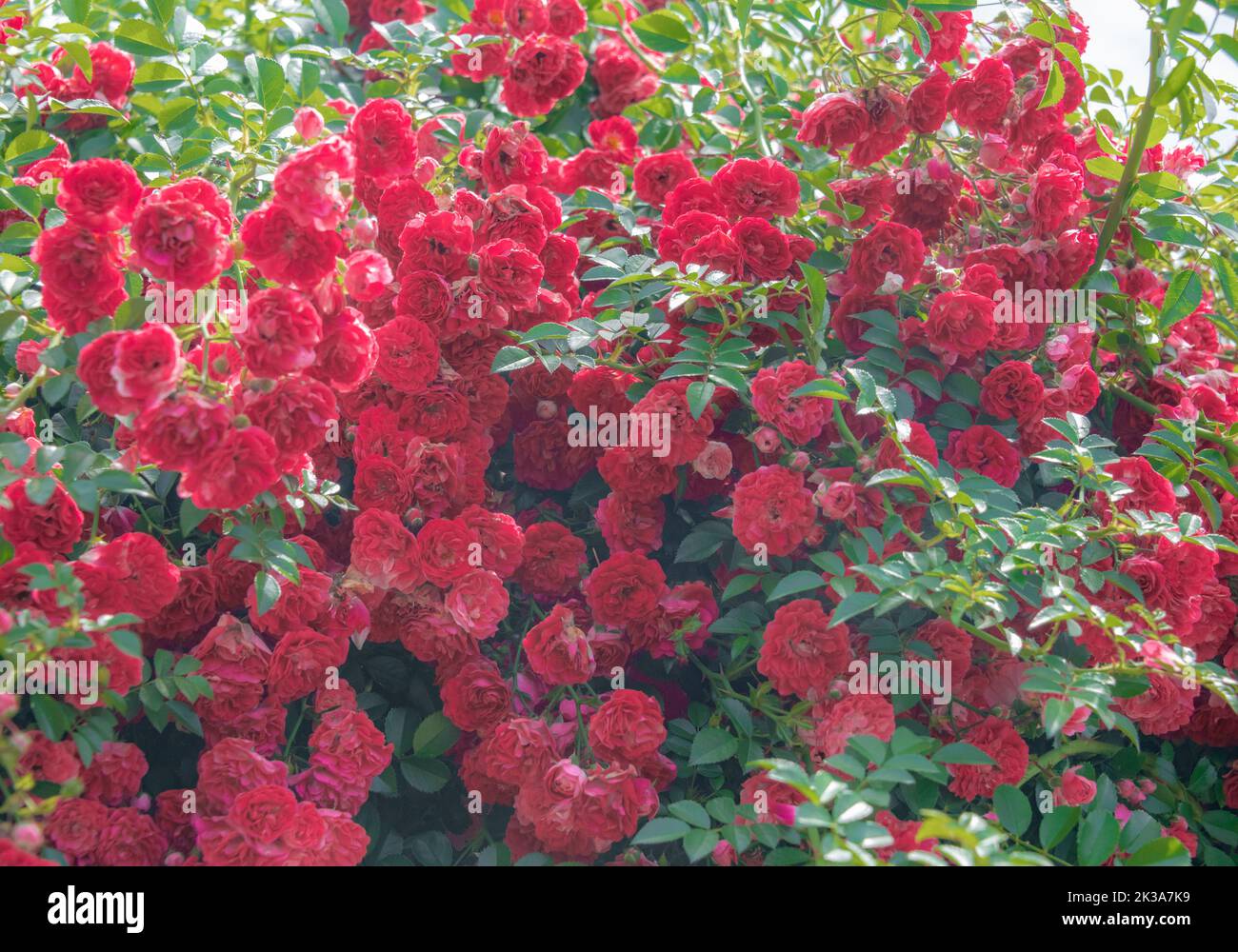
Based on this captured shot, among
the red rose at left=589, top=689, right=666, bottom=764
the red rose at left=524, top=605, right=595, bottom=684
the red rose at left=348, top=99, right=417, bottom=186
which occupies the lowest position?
the red rose at left=589, top=689, right=666, bottom=764

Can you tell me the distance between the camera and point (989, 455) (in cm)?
177

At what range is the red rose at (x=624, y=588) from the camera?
168 cm

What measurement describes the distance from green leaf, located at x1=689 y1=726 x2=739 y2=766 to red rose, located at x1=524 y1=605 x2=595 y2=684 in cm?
19

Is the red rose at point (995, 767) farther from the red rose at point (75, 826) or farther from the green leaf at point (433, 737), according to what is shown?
the red rose at point (75, 826)

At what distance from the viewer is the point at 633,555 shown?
5.59 ft

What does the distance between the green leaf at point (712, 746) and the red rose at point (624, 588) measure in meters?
0.20

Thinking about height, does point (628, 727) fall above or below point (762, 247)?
below

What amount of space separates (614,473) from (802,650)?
388 mm

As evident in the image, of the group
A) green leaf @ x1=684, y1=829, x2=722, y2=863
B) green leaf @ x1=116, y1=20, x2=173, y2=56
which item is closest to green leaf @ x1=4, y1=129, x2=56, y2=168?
green leaf @ x1=116, y1=20, x2=173, y2=56

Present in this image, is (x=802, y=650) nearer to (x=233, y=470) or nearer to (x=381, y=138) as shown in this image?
(x=233, y=470)

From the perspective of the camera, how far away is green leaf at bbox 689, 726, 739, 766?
5.18 ft

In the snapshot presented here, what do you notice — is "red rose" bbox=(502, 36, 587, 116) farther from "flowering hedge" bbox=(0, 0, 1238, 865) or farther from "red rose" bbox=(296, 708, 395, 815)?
"red rose" bbox=(296, 708, 395, 815)

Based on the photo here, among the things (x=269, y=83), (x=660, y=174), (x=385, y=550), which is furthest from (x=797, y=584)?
(x=269, y=83)
